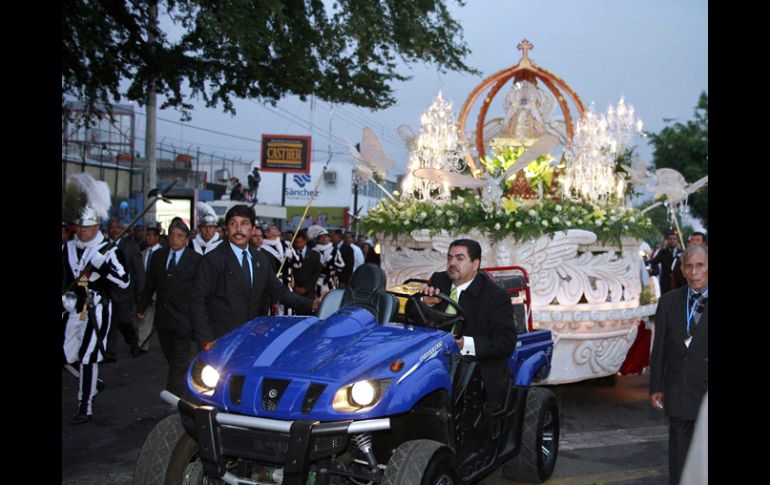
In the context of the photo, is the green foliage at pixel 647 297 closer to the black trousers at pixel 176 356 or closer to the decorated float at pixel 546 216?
the decorated float at pixel 546 216

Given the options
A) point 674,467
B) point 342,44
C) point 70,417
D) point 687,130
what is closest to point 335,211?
point 687,130

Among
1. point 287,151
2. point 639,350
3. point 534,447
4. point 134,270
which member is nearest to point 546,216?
point 639,350

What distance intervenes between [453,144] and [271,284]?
4.56 m

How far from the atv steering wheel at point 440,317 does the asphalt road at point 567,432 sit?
1618 millimetres

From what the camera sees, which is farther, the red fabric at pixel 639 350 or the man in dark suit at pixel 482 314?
the red fabric at pixel 639 350

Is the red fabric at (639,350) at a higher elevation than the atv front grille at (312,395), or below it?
below

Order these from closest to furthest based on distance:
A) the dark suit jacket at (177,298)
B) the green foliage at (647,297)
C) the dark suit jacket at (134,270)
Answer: the dark suit jacket at (177,298) → the green foliage at (647,297) → the dark suit jacket at (134,270)

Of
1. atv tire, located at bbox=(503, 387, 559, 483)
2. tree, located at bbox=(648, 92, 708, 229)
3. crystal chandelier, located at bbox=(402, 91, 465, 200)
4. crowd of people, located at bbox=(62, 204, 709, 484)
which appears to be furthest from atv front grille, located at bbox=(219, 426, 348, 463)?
tree, located at bbox=(648, 92, 708, 229)

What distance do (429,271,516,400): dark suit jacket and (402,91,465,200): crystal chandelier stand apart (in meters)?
4.82

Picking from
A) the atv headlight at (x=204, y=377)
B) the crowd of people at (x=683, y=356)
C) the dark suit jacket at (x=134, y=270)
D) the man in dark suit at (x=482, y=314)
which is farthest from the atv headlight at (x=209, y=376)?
the dark suit jacket at (x=134, y=270)

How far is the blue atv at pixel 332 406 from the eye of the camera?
3920 millimetres

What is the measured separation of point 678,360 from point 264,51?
10330 mm
